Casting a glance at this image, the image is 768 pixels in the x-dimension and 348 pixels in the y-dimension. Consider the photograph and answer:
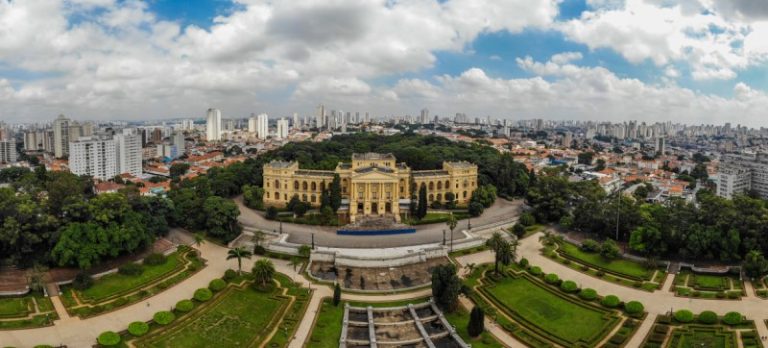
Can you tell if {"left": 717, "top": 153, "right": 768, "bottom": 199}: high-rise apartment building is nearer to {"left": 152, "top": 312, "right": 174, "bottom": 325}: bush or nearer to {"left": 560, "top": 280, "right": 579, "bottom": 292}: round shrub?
{"left": 560, "top": 280, "right": 579, "bottom": 292}: round shrub

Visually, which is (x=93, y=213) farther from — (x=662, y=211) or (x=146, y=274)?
(x=662, y=211)

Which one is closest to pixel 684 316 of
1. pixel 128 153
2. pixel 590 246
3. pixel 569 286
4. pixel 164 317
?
pixel 569 286

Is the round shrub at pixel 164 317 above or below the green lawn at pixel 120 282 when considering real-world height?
below

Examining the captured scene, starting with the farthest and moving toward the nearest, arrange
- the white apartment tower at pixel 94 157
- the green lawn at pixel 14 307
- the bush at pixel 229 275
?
1. the white apartment tower at pixel 94 157
2. the bush at pixel 229 275
3. the green lawn at pixel 14 307

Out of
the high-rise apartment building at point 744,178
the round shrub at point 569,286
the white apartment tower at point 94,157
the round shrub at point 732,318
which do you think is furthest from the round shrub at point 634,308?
the white apartment tower at point 94,157

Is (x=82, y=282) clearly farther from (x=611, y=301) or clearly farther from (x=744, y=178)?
(x=744, y=178)

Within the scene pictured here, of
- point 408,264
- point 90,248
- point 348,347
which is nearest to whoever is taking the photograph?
point 348,347

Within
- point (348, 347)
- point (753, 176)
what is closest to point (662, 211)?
point (348, 347)

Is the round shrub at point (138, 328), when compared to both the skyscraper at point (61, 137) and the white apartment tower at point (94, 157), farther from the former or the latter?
the skyscraper at point (61, 137)
